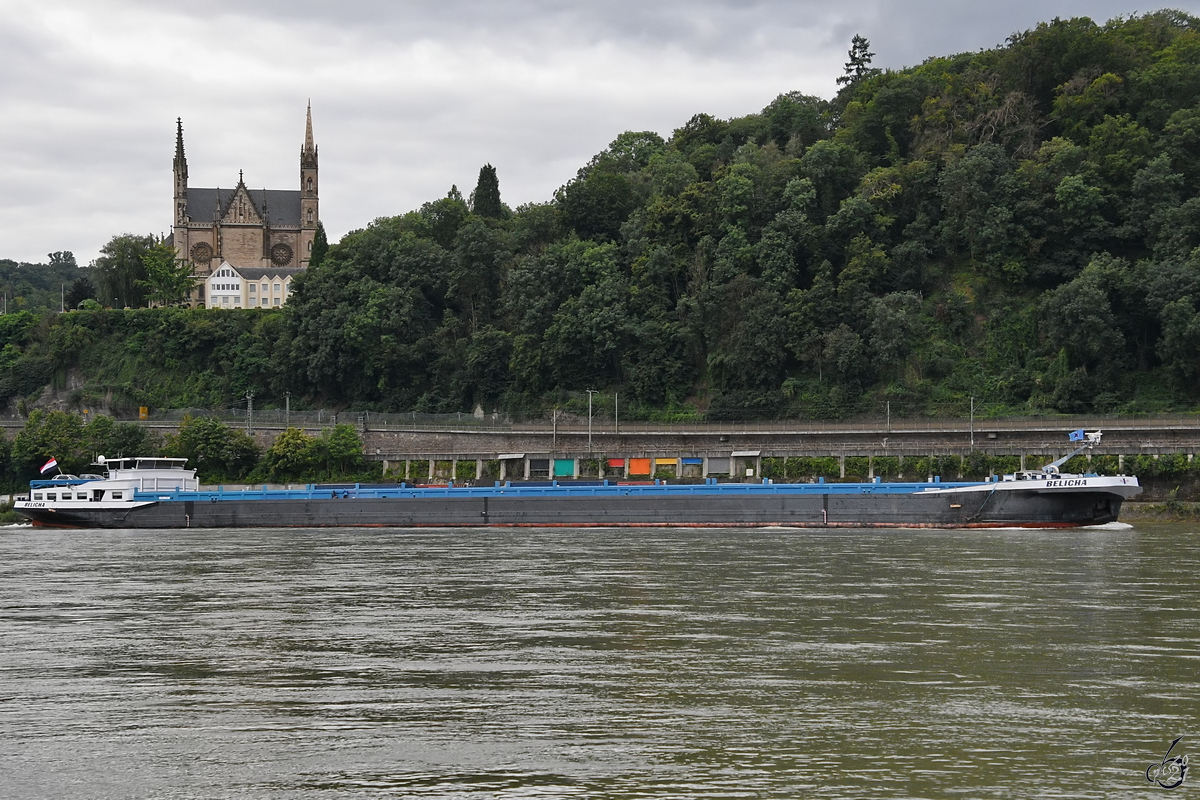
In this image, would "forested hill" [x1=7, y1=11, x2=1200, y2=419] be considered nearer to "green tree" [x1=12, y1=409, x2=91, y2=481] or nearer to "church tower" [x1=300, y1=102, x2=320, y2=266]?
"green tree" [x1=12, y1=409, x2=91, y2=481]

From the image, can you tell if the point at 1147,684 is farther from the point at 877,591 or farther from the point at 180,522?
the point at 180,522

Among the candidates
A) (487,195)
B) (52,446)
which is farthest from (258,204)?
(52,446)

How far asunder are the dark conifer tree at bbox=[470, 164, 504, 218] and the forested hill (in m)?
6.64

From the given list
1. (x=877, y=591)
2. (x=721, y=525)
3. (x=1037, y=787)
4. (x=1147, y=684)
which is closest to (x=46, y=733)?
(x=1037, y=787)

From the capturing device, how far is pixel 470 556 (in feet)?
145

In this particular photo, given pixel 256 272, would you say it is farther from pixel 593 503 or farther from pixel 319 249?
pixel 593 503

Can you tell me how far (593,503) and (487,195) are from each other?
65.5m

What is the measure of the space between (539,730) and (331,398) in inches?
3571

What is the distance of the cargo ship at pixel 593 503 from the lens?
55375 mm

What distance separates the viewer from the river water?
51.8 ft

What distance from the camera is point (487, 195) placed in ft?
398

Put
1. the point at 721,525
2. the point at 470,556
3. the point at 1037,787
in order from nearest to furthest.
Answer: the point at 1037,787 < the point at 470,556 < the point at 721,525

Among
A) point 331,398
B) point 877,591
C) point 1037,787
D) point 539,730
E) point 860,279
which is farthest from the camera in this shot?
point 331,398

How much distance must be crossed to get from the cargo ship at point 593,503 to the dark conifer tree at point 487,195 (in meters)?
55.0
